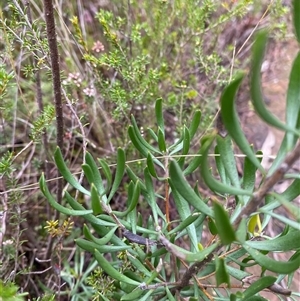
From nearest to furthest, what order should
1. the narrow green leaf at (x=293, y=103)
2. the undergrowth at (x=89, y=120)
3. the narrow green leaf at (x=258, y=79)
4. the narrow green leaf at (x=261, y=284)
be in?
the narrow green leaf at (x=258, y=79), the narrow green leaf at (x=293, y=103), the narrow green leaf at (x=261, y=284), the undergrowth at (x=89, y=120)

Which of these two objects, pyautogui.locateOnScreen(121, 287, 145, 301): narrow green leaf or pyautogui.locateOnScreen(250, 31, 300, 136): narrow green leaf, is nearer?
pyautogui.locateOnScreen(250, 31, 300, 136): narrow green leaf

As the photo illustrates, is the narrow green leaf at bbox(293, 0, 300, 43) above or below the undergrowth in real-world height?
above

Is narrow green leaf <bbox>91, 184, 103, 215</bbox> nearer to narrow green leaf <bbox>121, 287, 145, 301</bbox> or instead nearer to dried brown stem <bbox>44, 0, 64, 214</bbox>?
narrow green leaf <bbox>121, 287, 145, 301</bbox>

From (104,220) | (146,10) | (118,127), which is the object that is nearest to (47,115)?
(104,220)

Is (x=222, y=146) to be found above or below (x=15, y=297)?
above

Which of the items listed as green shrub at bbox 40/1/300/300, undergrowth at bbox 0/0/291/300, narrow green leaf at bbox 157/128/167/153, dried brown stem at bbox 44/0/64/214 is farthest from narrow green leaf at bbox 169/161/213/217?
dried brown stem at bbox 44/0/64/214

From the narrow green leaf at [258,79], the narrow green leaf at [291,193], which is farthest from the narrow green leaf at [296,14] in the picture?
the narrow green leaf at [291,193]

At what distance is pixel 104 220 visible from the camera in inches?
31.3

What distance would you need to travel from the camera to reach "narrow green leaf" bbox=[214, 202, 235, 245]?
0.51 meters

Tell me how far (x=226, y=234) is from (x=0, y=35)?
0.87 m

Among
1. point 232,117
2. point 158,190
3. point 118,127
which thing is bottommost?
point 158,190

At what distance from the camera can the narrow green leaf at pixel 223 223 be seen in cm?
51

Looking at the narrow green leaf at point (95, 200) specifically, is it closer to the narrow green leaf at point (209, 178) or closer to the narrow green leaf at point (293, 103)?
the narrow green leaf at point (209, 178)

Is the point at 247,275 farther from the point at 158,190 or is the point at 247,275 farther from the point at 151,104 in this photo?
the point at 151,104
